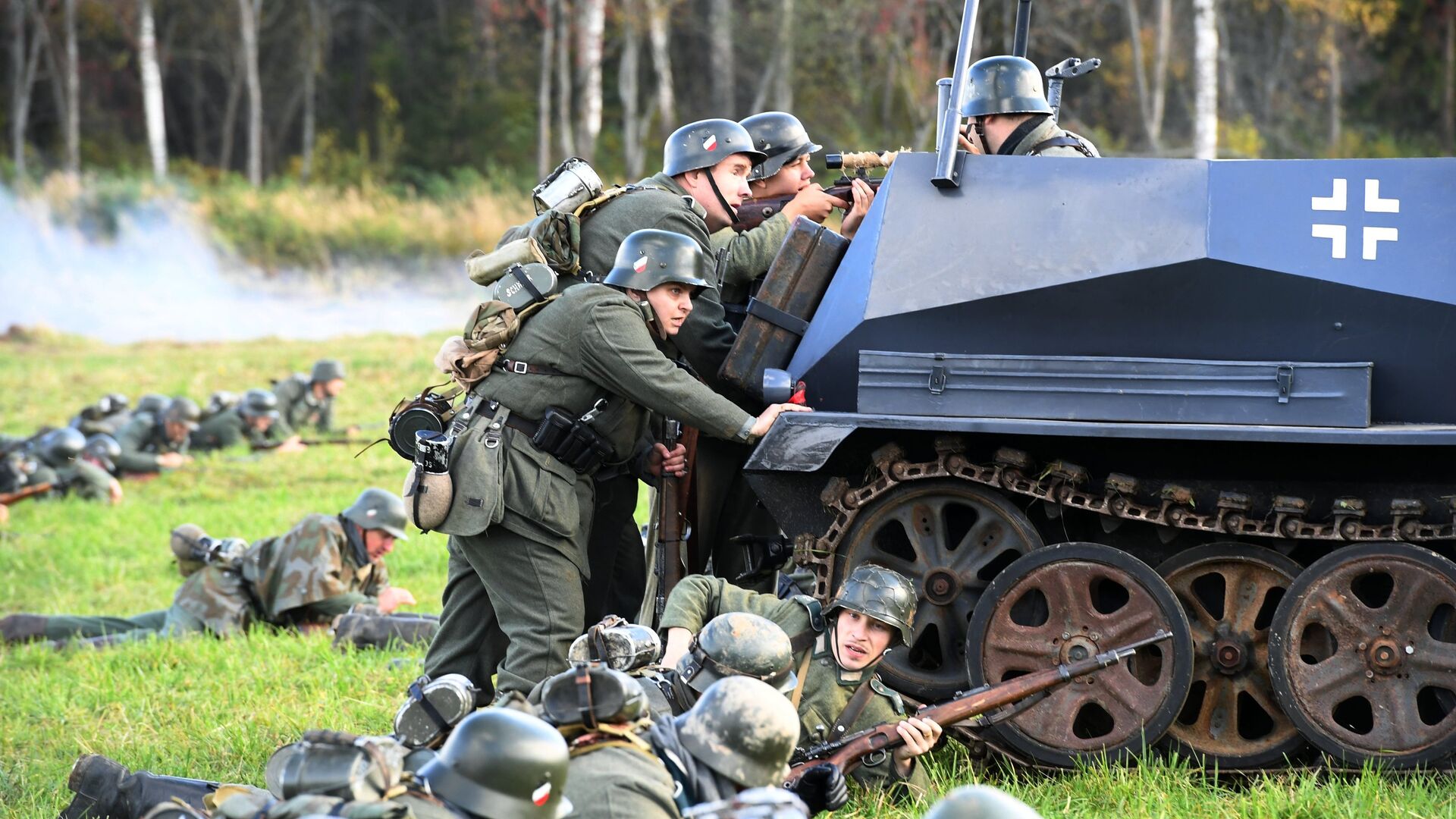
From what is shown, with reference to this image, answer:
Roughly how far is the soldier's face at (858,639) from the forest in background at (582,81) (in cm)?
1787

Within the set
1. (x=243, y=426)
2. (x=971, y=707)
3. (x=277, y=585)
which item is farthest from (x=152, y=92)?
(x=971, y=707)

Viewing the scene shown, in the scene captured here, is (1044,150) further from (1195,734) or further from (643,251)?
(1195,734)

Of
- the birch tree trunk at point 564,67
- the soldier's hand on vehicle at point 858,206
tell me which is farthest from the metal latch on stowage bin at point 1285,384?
the birch tree trunk at point 564,67

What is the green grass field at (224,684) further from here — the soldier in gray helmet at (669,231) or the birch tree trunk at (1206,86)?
the birch tree trunk at (1206,86)

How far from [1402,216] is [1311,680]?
1.53 metres

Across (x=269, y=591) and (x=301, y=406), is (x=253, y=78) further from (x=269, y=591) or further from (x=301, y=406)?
(x=269, y=591)

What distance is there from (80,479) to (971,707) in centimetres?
1063

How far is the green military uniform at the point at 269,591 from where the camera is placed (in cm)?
945

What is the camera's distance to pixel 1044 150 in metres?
6.91

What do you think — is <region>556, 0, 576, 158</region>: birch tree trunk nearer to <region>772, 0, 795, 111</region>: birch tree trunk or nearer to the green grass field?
<region>772, 0, 795, 111</region>: birch tree trunk

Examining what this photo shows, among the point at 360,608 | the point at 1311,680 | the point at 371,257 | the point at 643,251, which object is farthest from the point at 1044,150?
the point at 371,257

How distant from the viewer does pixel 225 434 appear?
16625 mm

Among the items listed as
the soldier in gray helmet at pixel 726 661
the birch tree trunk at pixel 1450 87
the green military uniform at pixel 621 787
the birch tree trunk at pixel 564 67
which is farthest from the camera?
the birch tree trunk at pixel 564 67

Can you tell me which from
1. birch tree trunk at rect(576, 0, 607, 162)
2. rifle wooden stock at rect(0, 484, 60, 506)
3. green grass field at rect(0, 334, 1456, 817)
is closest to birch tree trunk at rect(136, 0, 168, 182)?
birch tree trunk at rect(576, 0, 607, 162)
